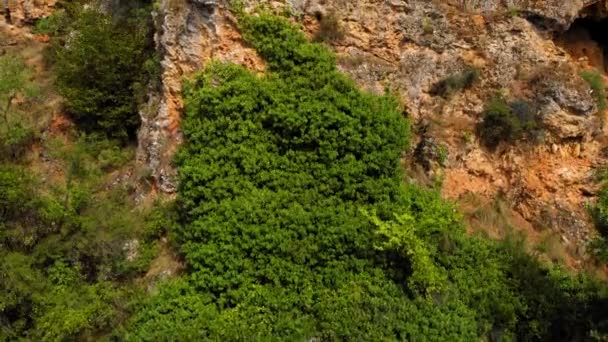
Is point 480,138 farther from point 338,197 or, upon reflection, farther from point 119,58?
point 119,58

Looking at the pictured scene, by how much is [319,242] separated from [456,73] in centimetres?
524

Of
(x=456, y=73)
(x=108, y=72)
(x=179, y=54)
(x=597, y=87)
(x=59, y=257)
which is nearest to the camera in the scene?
(x=59, y=257)

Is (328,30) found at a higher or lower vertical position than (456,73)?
higher

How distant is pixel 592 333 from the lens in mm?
9266

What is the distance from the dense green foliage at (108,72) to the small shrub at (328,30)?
13.0 feet

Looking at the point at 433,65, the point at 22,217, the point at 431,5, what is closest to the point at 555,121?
the point at 433,65

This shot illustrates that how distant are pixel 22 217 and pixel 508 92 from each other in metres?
11.0

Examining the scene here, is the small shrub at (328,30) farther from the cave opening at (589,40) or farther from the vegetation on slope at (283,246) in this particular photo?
the cave opening at (589,40)

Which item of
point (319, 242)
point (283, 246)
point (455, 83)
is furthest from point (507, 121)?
point (283, 246)

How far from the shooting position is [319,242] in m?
10.4

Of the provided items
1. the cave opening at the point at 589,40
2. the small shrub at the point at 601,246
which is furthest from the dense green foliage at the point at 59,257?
the cave opening at the point at 589,40

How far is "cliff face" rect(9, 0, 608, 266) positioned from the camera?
460 inches

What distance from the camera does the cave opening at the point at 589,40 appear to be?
44.8ft

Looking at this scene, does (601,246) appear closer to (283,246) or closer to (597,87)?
(597,87)
